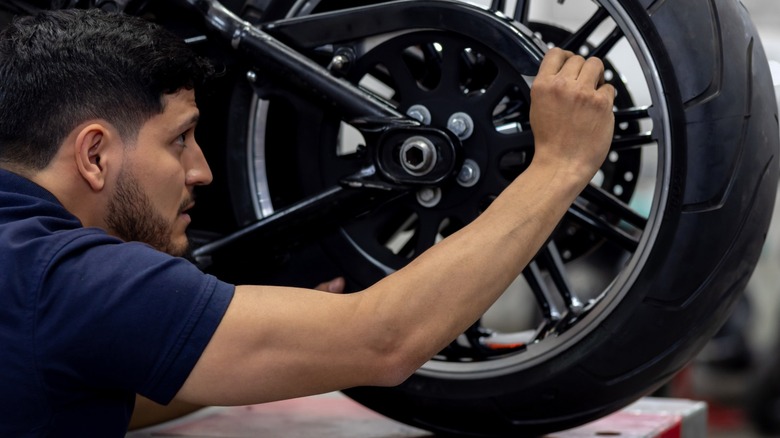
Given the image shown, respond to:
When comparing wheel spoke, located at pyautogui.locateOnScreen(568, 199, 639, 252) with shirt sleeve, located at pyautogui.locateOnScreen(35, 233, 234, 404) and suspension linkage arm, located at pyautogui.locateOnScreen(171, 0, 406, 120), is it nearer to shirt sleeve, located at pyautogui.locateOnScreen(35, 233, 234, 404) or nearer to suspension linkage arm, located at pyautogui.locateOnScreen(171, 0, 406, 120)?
suspension linkage arm, located at pyautogui.locateOnScreen(171, 0, 406, 120)

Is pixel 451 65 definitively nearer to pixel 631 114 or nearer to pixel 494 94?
pixel 494 94

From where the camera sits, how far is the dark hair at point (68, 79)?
957mm

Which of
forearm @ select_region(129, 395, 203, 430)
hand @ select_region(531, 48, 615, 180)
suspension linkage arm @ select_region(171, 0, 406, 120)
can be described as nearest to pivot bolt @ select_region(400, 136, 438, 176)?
suspension linkage arm @ select_region(171, 0, 406, 120)

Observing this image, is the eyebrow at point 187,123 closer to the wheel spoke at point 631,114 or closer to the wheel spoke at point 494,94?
the wheel spoke at point 494,94

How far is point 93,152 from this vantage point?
0.96 m

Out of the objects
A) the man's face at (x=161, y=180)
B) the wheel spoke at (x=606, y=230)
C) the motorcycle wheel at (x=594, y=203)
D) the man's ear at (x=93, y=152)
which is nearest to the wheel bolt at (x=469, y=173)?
the motorcycle wheel at (x=594, y=203)

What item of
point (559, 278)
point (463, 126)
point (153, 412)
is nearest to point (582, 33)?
point (463, 126)

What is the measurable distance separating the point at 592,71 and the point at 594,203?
23cm

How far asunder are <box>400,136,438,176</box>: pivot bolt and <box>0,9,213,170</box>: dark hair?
27 centimetres

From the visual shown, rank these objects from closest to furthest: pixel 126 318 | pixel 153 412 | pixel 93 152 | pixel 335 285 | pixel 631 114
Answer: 1. pixel 126 318
2. pixel 93 152
3. pixel 631 114
4. pixel 335 285
5. pixel 153 412

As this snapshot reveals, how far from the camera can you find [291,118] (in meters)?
1.31

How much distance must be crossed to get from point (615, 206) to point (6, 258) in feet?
2.09

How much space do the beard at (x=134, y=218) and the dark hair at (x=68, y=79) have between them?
0.16 feet

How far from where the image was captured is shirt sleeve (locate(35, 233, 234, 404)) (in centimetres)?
84
